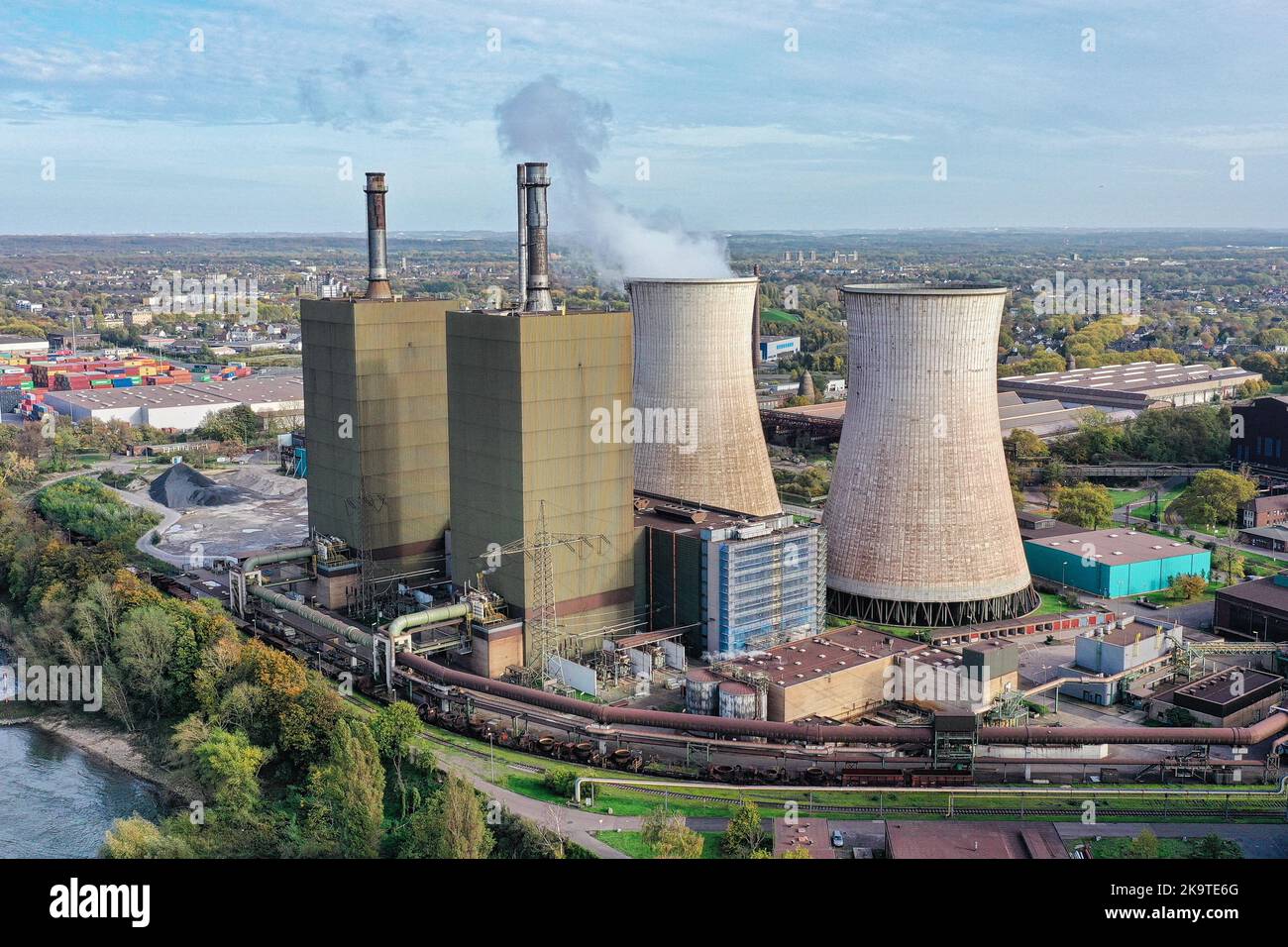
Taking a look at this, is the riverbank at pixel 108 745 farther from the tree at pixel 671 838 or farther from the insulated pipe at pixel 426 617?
the tree at pixel 671 838

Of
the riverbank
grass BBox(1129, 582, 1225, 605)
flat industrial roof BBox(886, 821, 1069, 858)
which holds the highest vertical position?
grass BBox(1129, 582, 1225, 605)

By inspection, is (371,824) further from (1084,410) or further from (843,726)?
(1084,410)

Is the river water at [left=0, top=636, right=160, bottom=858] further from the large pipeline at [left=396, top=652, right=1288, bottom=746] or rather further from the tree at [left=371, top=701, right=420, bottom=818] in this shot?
the large pipeline at [left=396, top=652, right=1288, bottom=746]

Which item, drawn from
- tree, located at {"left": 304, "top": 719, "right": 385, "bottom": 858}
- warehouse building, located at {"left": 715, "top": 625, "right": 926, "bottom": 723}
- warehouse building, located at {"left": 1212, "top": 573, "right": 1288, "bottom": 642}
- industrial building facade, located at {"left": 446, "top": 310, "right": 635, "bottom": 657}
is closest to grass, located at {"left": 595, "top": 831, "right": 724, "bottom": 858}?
tree, located at {"left": 304, "top": 719, "right": 385, "bottom": 858}

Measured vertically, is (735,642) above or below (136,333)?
below

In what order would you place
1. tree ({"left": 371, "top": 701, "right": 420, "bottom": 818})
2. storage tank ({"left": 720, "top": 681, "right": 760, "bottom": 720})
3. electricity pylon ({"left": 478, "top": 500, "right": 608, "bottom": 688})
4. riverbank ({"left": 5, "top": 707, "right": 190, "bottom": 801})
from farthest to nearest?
electricity pylon ({"left": 478, "top": 500, "right": 608, "bottom": 688})
riverbank ({"left": 5, "top": 707, "right": 190, "bottom": 801})
storage tank ({"left": 720, "top": 681, "right": 760, "bottom": 720})
tree ({"left": 371, "top": 701, "right": 420, "bottom": 818})
